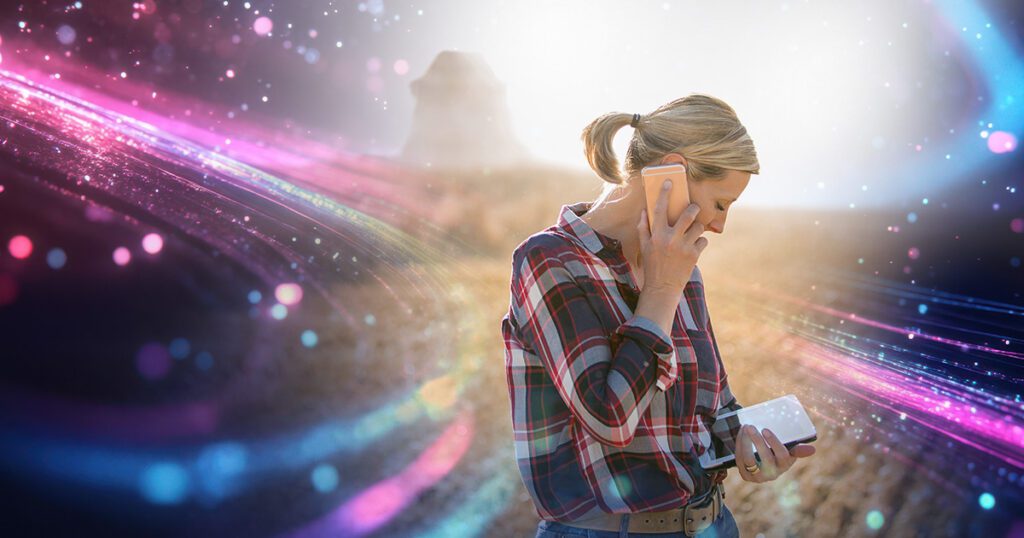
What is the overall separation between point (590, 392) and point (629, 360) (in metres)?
0.06

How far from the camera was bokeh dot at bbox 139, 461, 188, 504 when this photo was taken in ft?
7.87

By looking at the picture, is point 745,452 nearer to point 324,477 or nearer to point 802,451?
point 802,451

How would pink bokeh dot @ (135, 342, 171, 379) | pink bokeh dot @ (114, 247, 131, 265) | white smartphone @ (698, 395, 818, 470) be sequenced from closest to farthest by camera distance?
white smartphone @ (698, 395, 818, 470) → pink bokeh dot @ (114, 247, 131, 265) → pink bokeh dot @ (135, 342, 171, 379)

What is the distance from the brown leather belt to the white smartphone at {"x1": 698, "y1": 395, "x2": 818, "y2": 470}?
8 centimetres

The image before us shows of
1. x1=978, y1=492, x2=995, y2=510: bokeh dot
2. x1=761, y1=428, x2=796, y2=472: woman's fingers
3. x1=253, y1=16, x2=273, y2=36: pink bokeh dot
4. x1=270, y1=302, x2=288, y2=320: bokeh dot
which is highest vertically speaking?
x1=253, y1=16, x2=273, y2=36: pink bokeh dot

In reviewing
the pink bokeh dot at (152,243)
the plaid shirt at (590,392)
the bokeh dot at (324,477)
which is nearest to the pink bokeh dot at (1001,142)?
the plaid shirt at (590,392)

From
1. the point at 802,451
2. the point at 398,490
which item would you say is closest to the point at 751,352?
the point at 398,490

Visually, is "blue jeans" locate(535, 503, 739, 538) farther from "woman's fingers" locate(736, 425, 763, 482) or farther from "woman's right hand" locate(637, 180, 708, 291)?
"woman's right hand" locate(637, 180, 708, 291)

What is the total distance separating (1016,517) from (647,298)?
9.09ft

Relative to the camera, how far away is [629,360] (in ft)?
2.54

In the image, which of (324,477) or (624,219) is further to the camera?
(324,477)

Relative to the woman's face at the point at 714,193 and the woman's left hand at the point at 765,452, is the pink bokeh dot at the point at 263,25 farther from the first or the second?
the woman's left hand at the point at 765,452

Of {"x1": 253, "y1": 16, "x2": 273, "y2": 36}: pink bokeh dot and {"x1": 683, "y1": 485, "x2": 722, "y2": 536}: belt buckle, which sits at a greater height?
{"x1": 253, "y1": 16, "x2": 273, "y2": 36}: pink bokeh dot

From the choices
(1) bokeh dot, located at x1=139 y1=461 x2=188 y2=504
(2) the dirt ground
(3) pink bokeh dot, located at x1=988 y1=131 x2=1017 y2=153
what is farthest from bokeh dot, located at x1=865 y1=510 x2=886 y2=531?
(1) bokeh dot, located at x1=139 y1=461 x2=188 y2=504
